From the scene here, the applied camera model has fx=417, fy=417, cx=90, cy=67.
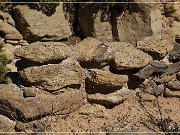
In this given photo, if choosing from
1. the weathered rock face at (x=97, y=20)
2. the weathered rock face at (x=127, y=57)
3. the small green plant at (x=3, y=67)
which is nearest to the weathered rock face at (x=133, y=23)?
the weathered rock face at (x=97, y=20)

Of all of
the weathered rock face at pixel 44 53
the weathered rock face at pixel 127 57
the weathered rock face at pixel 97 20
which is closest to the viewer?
the weathered rock face at pixel 44 53

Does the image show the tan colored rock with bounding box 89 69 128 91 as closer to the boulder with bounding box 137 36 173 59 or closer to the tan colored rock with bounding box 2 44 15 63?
the boulder with bounding box 137 36 173 59

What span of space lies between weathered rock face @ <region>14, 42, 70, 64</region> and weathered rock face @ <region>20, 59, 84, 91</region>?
93 millimetres

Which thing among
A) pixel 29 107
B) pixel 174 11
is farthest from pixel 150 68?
pixel 29 107

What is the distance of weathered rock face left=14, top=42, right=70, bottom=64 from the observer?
4.72 meters

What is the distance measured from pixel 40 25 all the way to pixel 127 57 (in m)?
1.44

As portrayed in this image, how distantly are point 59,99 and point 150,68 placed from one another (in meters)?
1.28

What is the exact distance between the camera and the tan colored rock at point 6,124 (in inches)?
188

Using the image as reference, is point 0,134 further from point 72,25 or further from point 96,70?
point 72,25

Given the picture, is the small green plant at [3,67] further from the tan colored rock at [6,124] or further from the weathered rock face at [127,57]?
the weathered rock face at [127,57]

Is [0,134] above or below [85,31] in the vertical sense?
below

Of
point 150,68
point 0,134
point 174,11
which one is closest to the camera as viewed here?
point 0,134

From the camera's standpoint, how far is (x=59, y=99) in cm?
486

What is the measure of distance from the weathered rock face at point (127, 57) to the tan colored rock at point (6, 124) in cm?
139
